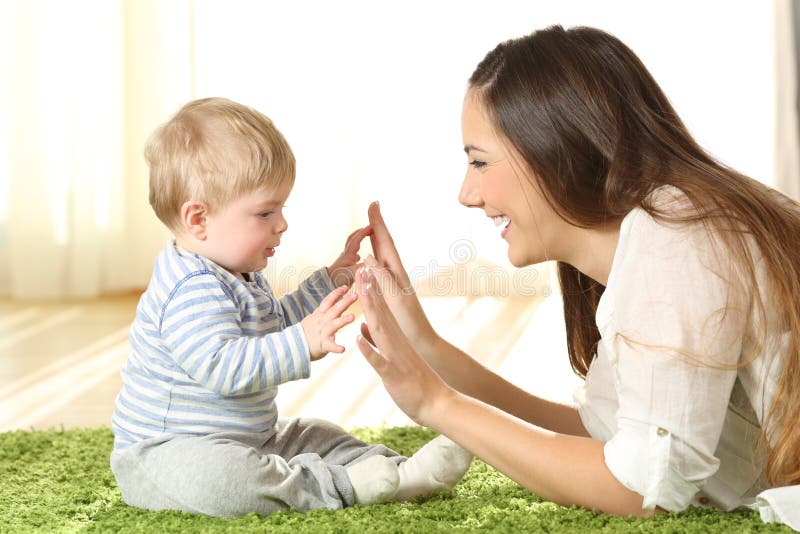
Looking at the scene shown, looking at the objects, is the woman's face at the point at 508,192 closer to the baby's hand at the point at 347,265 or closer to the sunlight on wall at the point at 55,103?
the baby's hand at the point at 347,265

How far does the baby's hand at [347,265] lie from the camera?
1.77 meters

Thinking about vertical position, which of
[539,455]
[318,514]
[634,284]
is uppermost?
[634,284]

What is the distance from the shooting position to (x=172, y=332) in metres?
1.52

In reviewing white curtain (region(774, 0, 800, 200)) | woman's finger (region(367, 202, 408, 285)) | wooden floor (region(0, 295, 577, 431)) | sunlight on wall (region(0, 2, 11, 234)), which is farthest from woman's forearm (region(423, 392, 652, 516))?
sunlight on wall (region(0, 2, 11, 234))

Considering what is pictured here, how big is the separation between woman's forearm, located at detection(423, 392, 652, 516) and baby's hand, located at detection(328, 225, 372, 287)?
406 mm

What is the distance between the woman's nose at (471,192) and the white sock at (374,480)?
0.40m

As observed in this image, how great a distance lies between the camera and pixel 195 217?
1.58m

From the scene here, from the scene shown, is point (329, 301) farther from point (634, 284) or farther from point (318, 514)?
point (634, 284)

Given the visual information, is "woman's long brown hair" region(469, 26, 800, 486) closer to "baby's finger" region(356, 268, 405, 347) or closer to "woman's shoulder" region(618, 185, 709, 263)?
"woman's shoulder" region(618, 185, 709, 263)

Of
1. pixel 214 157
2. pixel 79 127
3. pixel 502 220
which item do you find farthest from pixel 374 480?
pixel 79 127

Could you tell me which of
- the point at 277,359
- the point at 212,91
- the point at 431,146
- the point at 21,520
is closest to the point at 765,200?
the point at 277,359

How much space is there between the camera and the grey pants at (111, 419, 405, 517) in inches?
58.4

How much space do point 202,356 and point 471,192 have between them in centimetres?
44

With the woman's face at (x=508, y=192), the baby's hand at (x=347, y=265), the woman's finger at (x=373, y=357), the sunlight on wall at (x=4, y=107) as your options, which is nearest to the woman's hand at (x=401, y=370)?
the woman's finger at (x=373, y=357)
